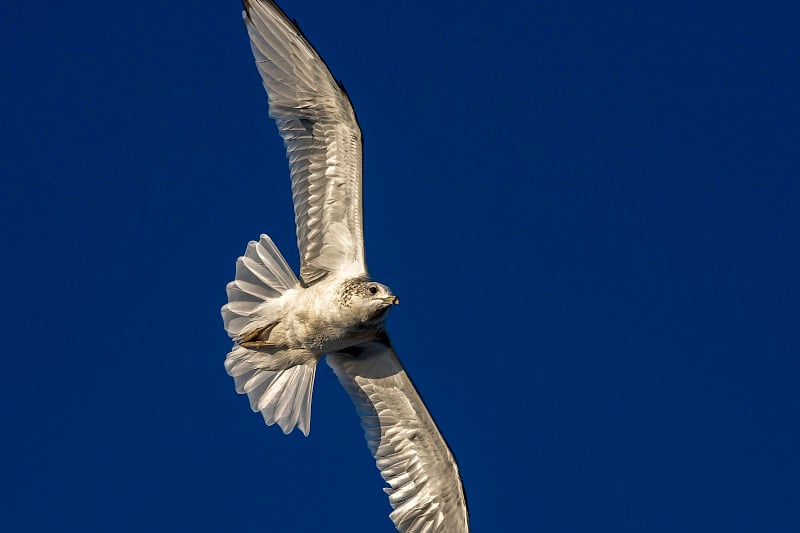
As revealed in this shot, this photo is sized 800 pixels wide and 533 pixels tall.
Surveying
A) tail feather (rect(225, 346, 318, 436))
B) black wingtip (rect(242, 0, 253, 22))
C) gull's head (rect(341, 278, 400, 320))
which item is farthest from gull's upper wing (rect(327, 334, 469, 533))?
black wingtip (rect(242, 0, 253, 22))

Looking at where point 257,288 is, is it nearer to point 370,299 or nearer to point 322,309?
point 322,309

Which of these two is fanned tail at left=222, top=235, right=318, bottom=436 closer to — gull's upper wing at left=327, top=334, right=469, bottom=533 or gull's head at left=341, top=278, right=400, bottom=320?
gull's upper wing at left=327, top=334, right=469, bottom=533

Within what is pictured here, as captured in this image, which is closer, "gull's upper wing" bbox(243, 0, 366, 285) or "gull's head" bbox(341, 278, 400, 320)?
"gull's head" bbox(341, 278, 400, 320)

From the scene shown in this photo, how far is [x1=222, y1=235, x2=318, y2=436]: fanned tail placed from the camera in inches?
573

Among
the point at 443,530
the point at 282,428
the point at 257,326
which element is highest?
the point at 257,326

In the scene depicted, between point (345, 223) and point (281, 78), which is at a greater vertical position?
point (281, 78)

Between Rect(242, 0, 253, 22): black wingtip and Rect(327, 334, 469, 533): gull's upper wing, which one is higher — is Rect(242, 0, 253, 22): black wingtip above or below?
above

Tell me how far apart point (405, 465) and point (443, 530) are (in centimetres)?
72

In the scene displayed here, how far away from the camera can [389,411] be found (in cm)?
1513

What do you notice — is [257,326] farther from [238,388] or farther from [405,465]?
[405,465]

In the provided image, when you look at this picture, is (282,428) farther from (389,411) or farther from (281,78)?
(281,78)

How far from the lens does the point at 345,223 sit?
576 inches

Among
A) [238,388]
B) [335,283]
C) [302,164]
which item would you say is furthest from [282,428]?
[302,164]

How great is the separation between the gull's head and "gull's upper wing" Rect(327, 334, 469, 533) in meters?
0.97
